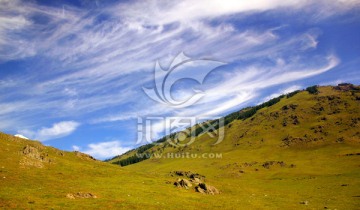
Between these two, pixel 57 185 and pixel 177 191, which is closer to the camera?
pixel 57 185

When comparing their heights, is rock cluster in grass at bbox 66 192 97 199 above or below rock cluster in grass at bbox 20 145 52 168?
below

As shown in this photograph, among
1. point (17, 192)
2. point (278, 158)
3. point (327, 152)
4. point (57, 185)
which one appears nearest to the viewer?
point (17, 192)

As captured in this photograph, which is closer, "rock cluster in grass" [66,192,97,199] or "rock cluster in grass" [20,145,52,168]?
"rock cluster in grass" [66,192,97,199]

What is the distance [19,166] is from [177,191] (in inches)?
1212

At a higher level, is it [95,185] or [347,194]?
[95,185]

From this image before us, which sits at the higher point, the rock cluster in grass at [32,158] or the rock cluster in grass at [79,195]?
the rock cluster in grass at [32,158]

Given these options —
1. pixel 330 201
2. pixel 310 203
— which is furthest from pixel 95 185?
pixel 330 201

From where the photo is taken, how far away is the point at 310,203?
62062 mm

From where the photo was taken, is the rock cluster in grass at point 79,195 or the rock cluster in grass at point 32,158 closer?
the rock cluster in grass at point 79,195

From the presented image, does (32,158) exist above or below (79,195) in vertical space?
above

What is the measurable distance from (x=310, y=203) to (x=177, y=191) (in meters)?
26.7

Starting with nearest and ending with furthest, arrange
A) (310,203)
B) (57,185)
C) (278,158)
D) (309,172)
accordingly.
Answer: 1. (57,185)
2. (310,203)
3. (309,172)
4. (278,158)

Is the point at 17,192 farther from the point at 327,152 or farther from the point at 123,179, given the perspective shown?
the point at 327,152

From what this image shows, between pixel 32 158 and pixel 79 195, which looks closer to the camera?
pixel 79 195
